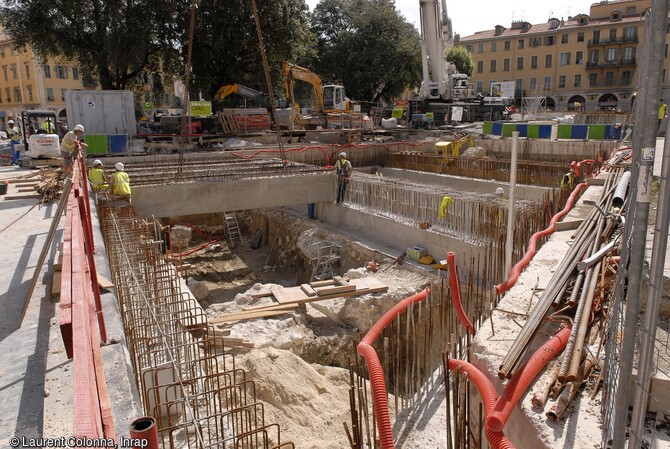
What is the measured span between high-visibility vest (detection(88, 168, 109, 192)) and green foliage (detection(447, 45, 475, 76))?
48.8m

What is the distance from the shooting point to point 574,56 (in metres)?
53.9

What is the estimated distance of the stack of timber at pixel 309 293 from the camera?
30.0 feet

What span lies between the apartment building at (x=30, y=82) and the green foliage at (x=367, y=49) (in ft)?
76.7

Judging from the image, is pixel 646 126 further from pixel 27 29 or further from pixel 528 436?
pixel 27 29

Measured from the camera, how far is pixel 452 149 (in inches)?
881

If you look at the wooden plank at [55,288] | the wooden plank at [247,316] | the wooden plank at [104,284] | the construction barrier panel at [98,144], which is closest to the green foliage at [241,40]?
the construction barrier panel at [98,144]

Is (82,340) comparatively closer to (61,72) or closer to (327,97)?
(327,97)

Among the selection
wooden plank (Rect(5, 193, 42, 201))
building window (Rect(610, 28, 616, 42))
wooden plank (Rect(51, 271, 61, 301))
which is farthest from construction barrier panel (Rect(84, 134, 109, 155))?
building window (Rect(610, 28, 616, 42))

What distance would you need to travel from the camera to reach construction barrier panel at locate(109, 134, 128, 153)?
65.7 ft

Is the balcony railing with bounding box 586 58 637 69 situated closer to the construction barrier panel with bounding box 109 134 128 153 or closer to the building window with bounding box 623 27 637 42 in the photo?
the building window with bounding box 623 27 637 42

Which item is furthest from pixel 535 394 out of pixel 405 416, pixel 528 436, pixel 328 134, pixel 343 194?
pixel 328 134

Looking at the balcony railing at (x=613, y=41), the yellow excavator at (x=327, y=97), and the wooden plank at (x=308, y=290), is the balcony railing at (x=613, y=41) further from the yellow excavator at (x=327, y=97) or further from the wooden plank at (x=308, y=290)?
the wooden plank at (x=308, y=290)

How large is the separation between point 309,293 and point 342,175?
5.60 metres

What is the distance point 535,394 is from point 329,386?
3.93 metres
